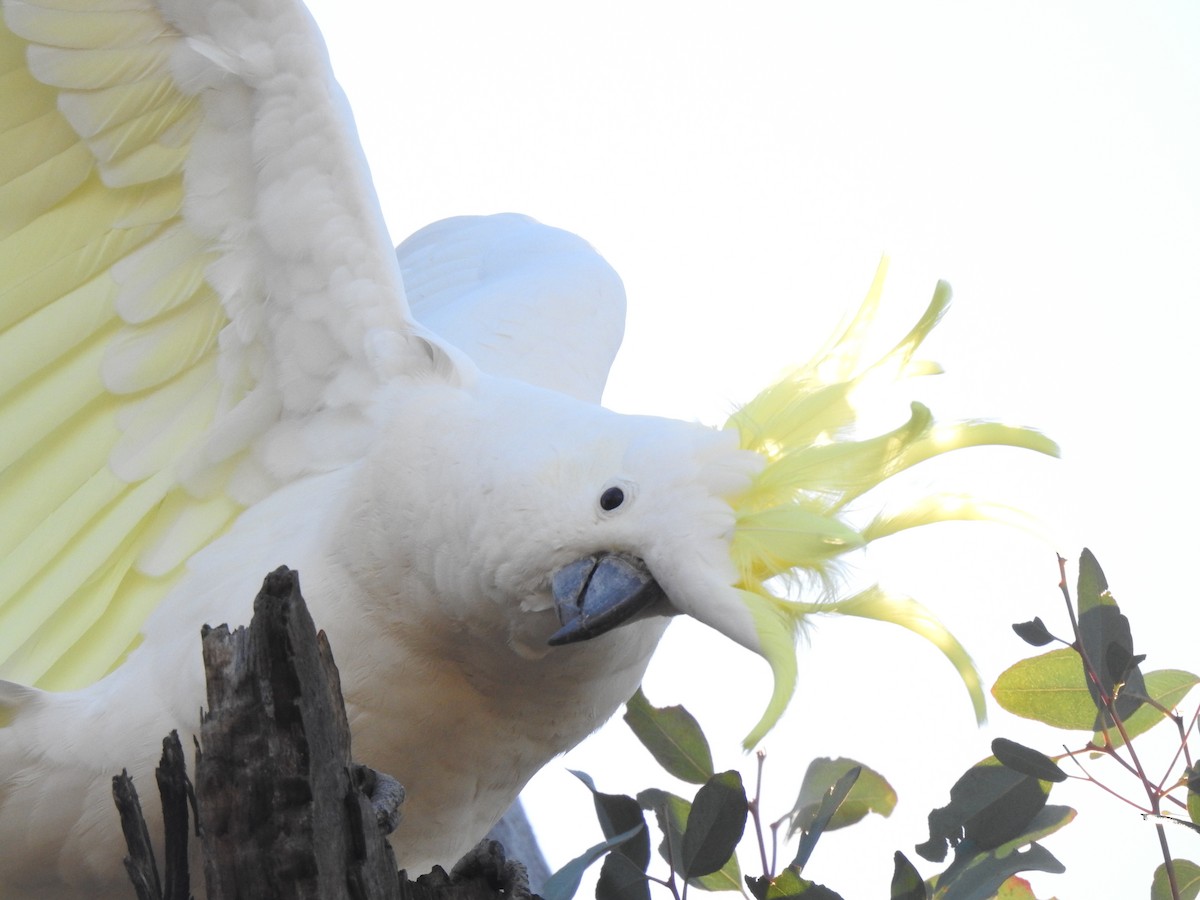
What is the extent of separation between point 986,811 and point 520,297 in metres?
1.94

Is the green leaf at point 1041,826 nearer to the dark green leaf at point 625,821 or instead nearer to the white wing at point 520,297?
the dark green leaf at point 625,821

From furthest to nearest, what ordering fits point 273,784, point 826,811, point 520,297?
1. point 520,297
2. point 826,811
3. point 273,784

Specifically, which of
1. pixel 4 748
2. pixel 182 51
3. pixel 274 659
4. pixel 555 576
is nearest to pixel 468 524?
pixel 555 576

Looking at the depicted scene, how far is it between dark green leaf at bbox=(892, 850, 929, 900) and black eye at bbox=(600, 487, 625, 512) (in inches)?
27.3

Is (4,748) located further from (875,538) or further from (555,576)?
(875,538)

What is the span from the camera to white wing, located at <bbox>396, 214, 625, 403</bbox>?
3.33 meters

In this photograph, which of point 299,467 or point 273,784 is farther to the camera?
point 299,467

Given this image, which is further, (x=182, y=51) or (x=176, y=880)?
(x=182, y=51)

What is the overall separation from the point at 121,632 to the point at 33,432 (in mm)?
480

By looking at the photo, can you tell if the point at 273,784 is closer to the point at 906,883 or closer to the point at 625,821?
the point at 625,821

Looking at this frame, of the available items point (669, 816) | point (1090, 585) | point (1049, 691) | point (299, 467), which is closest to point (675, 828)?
point (669, 816)

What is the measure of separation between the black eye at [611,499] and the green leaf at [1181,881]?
95 centimetres

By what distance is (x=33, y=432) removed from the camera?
2945 mm

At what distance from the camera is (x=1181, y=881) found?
196 centimetres
